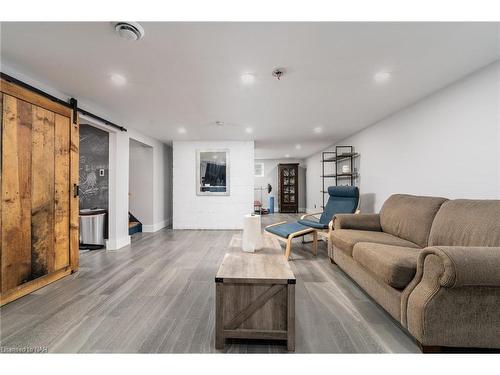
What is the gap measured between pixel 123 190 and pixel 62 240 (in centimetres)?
149

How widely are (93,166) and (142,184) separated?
3.75 feet

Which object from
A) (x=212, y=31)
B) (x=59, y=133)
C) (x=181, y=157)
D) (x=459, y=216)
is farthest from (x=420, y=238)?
(x=181, y=157)

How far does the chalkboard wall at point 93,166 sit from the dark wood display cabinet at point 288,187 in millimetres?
6041

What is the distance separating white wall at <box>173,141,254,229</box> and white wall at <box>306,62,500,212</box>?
275 cm

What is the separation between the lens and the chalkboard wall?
414 cm

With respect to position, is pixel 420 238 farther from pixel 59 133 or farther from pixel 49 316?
pixel 59 133

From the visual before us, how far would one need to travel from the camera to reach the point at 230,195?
5.46 m

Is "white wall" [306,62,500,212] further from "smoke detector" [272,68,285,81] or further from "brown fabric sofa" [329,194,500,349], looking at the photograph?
"smoke detector" [272,68,285,81]

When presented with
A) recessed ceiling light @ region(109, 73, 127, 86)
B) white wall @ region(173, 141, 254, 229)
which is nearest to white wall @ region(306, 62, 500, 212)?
white wall @ region(173, 141, 254, 229)

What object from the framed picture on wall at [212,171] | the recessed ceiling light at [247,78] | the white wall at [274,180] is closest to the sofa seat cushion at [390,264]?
the recessed ceiling light at [247,78]

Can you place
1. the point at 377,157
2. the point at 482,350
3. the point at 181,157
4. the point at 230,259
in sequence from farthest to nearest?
1. the point at 181,157
2. the point at 377,157
3. the point at 230,259
4. the point at 482,350

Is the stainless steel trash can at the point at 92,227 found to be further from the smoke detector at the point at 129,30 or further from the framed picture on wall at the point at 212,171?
the smoke detector at the point at 129,30

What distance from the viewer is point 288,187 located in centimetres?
883

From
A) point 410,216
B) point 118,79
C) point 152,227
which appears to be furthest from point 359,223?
point 152,227
